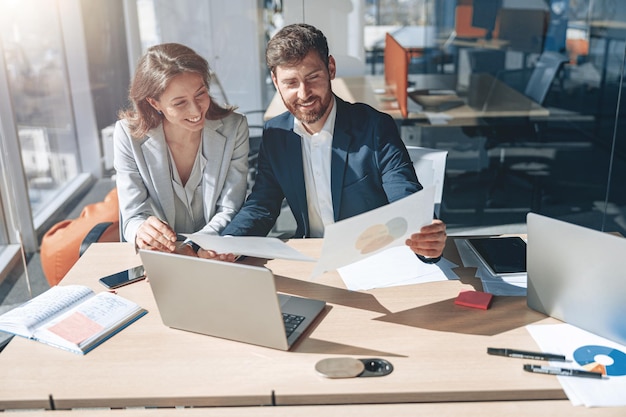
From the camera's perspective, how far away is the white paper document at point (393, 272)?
175 cm

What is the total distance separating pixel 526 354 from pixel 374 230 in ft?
1.42

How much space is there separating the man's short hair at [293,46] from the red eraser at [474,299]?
0.97 m

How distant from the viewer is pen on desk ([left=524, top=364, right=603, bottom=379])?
127 centimetres

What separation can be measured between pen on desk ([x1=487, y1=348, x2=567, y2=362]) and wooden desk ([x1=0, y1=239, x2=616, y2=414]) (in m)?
0.01

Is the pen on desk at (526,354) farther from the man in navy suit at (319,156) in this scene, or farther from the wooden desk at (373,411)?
the man in navy suit at (319,156)

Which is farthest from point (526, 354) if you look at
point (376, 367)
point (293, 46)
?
point (293, 46)

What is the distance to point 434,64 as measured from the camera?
4.09 metres

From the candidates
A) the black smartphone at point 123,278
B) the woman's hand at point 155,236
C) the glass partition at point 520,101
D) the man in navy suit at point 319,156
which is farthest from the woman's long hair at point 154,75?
the glass partition at point 520,101

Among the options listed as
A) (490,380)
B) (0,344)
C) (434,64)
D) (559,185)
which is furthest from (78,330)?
(559,185)

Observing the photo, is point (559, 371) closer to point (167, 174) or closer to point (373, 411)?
point (373, 411)

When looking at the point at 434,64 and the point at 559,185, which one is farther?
the point at 559,185

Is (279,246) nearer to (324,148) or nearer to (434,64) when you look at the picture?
(324,148)

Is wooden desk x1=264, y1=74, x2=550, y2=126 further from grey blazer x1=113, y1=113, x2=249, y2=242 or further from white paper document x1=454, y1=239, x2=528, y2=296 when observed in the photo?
white paper document x1=454, y1=239, x2=528, y2=296

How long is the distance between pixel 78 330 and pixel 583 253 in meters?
1.21
